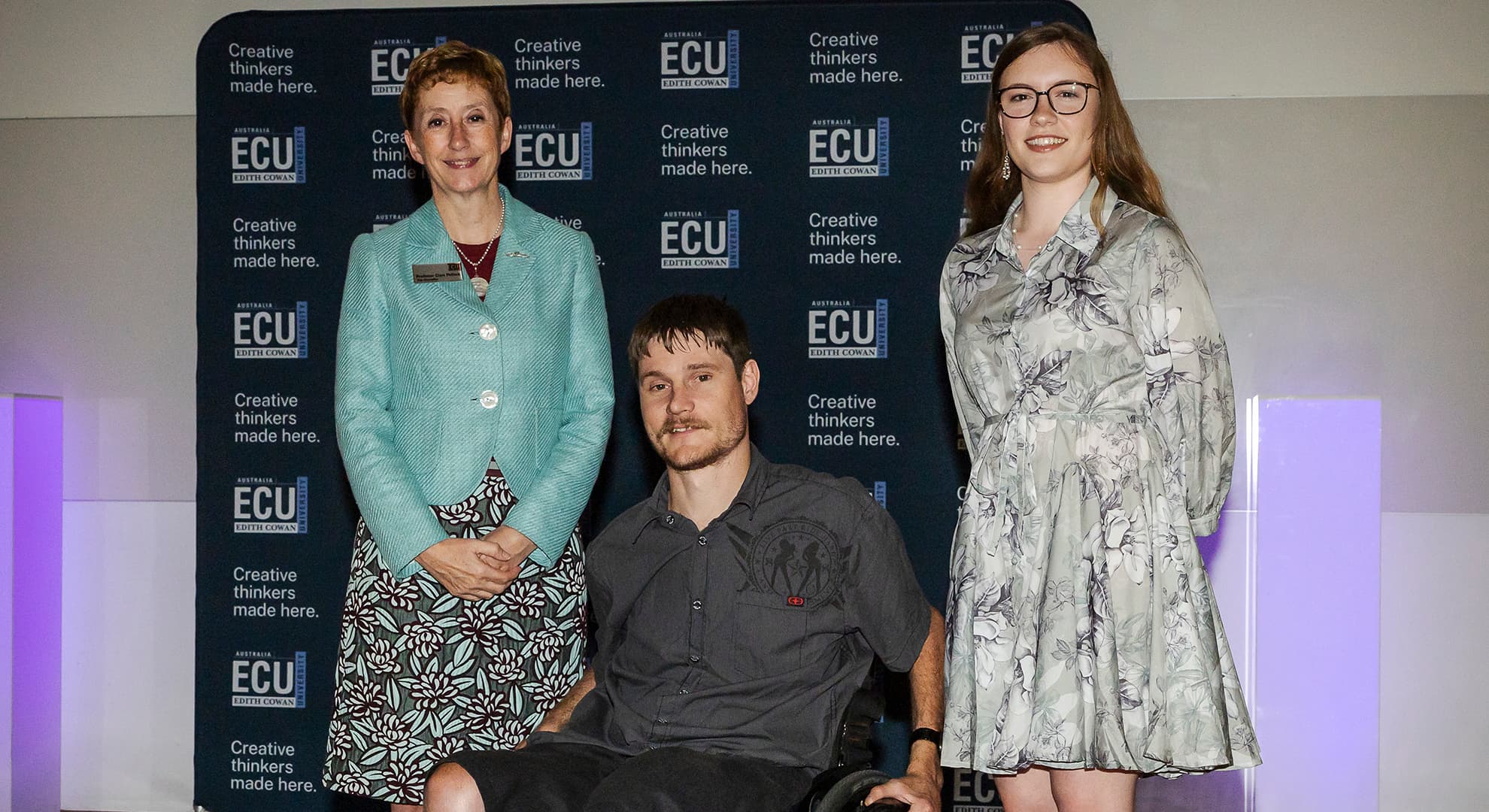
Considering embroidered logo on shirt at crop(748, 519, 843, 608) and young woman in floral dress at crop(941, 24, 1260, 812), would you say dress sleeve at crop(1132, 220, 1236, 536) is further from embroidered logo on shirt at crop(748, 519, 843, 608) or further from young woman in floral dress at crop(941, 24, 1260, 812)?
embroidered logo on shirt at crop(748, 519, 843, 608)

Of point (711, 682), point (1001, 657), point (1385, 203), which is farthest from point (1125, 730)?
point (1385, 203)

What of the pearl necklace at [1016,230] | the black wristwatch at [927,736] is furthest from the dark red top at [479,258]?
the black wristwatch at [927,736]

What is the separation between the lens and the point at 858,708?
2.09 meters

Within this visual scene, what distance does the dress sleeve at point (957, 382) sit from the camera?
7.22ft

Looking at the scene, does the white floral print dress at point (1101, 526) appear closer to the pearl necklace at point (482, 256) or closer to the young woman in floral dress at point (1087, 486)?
the young woman in floral dress at point (1087, 486)

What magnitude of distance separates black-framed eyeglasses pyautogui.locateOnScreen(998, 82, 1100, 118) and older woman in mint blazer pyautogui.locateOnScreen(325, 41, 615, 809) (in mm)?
932

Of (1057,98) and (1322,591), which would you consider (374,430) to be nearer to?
(1057,98)

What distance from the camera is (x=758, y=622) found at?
7.02 feet

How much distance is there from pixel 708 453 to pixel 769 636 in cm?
33

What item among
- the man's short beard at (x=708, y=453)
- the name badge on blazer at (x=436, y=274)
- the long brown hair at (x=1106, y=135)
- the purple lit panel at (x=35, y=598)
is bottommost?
the purple lit panel at (x=35, y=598)

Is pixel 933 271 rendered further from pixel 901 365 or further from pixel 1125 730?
pixel 1125 730

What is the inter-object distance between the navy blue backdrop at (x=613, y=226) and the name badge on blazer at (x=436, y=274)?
1.43 metres

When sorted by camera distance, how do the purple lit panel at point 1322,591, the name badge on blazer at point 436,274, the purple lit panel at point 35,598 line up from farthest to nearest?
the purple lit panel at point 35,598, the purple lit panel at point 1322,591, the name badge on blazer at point 436,274

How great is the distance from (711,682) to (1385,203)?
9.43 ft
